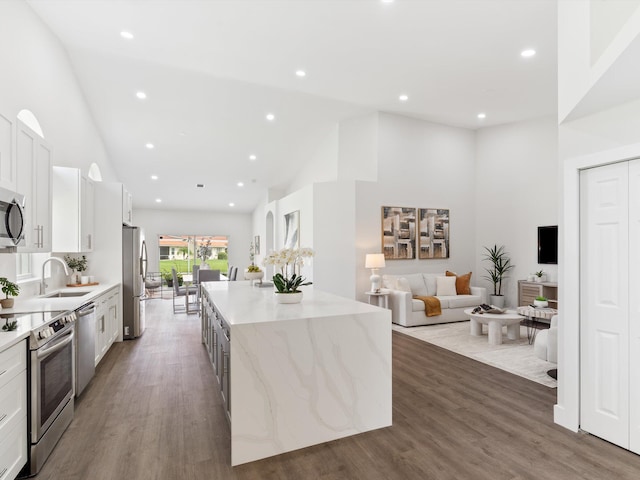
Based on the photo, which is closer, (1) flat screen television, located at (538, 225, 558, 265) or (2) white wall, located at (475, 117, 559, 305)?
(1) flat screen television, located at (538, 225, 558, 265)

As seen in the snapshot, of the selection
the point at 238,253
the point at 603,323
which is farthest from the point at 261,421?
the point at 238,253

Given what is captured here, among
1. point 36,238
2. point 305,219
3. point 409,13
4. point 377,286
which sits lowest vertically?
point 377,286

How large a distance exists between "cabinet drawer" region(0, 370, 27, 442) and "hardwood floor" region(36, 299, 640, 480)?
0.44 metres

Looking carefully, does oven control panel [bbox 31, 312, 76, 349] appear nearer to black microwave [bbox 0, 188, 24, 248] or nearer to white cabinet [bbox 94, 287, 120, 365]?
black microwave [bbox 0, 188, 24, 248]

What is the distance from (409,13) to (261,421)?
4120mm

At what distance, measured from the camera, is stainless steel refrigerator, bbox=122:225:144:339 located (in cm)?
532

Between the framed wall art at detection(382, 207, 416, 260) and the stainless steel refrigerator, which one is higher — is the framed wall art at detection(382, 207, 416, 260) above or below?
above

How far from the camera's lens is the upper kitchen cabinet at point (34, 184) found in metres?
2.88

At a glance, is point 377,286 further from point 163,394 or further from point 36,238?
point 36,238

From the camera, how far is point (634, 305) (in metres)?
2.33

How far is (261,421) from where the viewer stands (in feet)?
7.45

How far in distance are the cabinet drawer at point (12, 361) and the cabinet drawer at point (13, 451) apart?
301 millimetres

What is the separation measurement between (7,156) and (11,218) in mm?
518

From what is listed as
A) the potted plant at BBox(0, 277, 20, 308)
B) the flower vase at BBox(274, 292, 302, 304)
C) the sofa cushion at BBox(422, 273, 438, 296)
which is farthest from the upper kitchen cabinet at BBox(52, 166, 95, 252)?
the sofa cushion at BBox(422, 273, 438, 296)
